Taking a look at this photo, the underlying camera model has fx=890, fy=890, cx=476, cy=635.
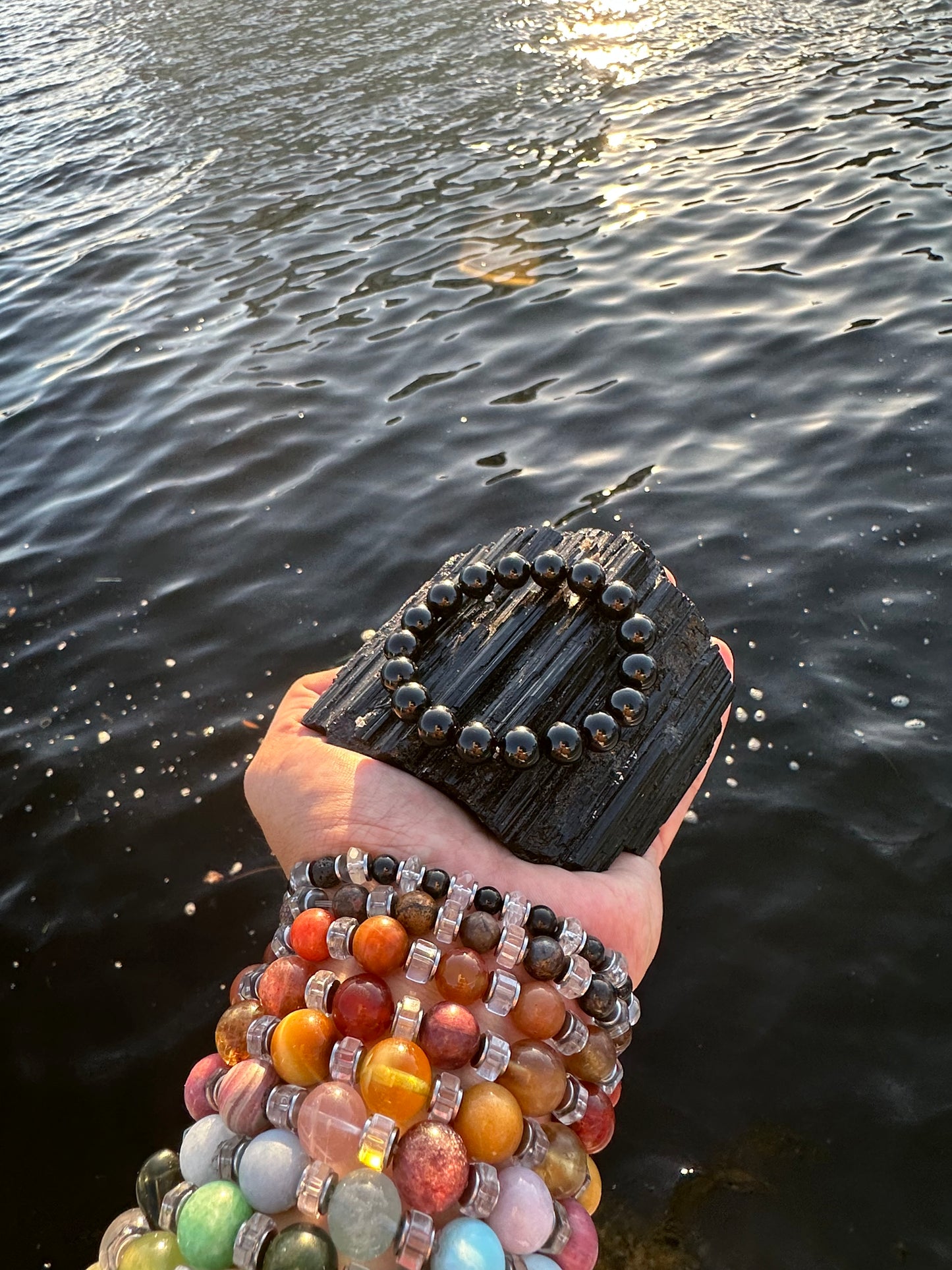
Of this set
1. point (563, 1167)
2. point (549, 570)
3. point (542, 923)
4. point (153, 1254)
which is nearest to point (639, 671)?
point (549, 570)

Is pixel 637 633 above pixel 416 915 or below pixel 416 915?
below

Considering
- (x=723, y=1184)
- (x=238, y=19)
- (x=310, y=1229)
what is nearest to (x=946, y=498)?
(x=723, y=1184)

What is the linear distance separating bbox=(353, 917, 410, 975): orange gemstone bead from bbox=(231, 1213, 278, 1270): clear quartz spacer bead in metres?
0.59

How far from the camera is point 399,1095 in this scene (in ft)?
6.68

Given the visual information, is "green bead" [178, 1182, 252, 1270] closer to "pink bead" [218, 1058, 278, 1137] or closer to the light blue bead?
"pink bead" [218, 1058, 278, 1137]

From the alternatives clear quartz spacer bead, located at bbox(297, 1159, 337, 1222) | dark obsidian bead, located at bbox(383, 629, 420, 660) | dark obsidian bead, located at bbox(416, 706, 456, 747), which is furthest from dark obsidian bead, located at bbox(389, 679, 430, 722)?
clear quartz spacer bead, located at bbox(297, 1159, 337, 1222)

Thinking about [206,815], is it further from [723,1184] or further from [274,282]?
[274,282]

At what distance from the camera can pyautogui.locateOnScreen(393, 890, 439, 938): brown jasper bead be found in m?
2.39

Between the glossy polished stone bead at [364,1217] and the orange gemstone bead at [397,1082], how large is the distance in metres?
0.16

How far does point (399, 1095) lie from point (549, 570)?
79.0 inches

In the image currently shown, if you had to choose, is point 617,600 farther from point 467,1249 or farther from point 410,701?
point 467,1249

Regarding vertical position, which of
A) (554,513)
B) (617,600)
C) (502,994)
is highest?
(617,600)

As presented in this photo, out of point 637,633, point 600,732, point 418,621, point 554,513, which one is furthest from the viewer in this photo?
point 554,513

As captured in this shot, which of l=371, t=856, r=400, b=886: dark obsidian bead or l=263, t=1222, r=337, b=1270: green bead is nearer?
l=263, t=1222, r=337, b=1270: green bead
